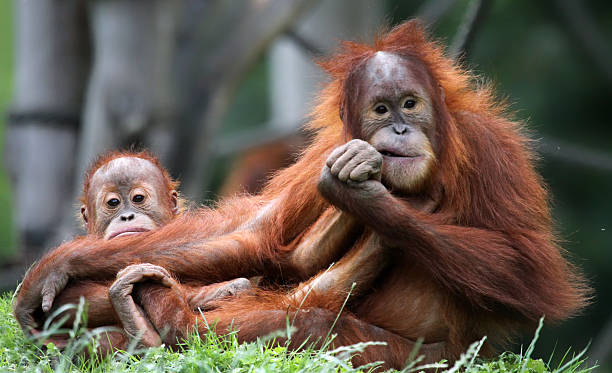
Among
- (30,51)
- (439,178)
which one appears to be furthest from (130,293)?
(30,51)

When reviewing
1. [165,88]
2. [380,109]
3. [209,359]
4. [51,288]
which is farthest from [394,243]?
[165,88]

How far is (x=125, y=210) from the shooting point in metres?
A: 3.98

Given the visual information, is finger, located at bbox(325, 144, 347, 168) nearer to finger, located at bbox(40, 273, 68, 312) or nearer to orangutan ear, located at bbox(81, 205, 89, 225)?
finger, located at bbox(40, 273, 68, 312)

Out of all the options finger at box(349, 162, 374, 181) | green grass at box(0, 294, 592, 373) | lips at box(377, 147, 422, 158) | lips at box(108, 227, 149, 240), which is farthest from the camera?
lips at box(108, 227, 149, 240)

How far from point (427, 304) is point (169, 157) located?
4.49 meters

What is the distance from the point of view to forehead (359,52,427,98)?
352 centimetres

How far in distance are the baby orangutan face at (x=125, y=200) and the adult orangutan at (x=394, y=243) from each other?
0.17m

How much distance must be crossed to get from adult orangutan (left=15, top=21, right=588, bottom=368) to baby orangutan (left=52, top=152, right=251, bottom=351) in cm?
9

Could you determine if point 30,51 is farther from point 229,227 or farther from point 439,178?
point 439,178

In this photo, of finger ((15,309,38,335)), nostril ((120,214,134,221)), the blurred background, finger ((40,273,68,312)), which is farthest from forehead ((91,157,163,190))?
the blurred background

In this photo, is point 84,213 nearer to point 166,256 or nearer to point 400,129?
point 166,256

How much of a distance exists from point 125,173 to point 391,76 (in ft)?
3.81

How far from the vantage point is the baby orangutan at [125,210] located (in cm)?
363

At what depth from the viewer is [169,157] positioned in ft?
25.3
